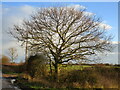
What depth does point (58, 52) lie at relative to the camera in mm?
15578

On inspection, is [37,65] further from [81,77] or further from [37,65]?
[81,77]

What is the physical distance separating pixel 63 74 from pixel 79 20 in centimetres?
487

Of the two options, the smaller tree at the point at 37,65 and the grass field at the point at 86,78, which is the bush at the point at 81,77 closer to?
the grass field at the point at 86,78

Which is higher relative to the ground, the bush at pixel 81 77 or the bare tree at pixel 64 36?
the bare tree at pixel 64 36

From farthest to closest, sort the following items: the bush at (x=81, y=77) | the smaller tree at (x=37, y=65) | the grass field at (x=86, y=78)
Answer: the smaller tree at (x=37, y=65) < the bush at (x=81, y=77) < the grass field at (x=86, y=78)

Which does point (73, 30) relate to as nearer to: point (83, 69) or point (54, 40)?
point (54, 40)

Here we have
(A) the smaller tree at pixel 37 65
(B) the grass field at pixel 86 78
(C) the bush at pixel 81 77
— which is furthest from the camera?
(A) the smaller tree at pixel 37 65

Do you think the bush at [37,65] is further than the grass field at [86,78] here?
Yes

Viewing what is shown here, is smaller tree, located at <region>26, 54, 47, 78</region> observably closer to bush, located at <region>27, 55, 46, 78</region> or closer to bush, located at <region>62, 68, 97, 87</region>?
bush, located at <region>27, 55, 46, 78</region>

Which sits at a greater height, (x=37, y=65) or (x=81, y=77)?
(x=37, y=65)

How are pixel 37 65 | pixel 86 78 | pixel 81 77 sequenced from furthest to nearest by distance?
pixel 37 65 → pixel 81 77 → pixel 86 78

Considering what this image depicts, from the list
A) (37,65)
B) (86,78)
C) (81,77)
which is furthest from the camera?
(37,65)

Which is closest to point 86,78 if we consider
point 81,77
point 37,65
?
point 81,77

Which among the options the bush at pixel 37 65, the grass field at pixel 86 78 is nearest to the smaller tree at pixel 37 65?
the bush at pixel 37 65
